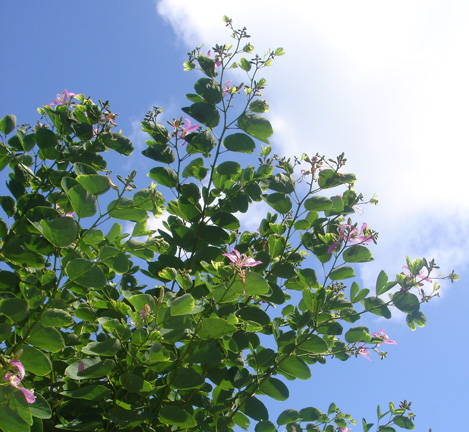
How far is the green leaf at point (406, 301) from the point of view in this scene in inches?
85.5

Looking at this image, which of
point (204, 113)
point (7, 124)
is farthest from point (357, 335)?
point (7, 124)

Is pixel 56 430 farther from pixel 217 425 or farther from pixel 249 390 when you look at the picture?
pixel 249 390

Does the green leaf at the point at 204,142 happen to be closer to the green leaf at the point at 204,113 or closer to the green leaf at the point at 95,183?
the green leaf at the point at 204,113

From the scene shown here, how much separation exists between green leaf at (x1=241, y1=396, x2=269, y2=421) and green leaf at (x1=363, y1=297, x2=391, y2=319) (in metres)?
0.66

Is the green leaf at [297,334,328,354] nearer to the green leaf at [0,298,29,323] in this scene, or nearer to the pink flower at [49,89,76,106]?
the green leaf at [0,298,29,323]

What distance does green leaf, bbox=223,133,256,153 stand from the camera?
2322 millimetres

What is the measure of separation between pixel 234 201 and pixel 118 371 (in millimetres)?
954

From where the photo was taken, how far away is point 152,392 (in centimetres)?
178

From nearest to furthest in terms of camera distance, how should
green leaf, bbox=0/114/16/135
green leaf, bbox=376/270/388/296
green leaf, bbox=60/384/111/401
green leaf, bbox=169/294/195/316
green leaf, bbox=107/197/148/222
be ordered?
green leaf, bbox=169/294/195/316
green leaf, bbox=60/384/111/401
green leaf, bbox=107/197/148/222
green leaf, bbox=376/270/388/296
green leaf, bbox=0/114/16/135

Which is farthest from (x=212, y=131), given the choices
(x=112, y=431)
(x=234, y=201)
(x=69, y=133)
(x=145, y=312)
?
(x=112, y=431)

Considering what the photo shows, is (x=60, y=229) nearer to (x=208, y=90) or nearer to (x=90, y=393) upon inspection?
(x=90, y=393)

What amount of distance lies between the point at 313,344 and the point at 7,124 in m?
1.78

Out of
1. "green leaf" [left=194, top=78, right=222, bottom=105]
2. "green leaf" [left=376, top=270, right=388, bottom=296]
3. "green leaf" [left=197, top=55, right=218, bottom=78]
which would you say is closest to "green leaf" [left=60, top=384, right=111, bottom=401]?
"green leaf" [left=376, top=270, right=388, bottom=296]

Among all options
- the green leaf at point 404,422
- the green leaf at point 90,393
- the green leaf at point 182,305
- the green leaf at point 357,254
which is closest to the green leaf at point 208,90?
the green leaf at point 357,254
